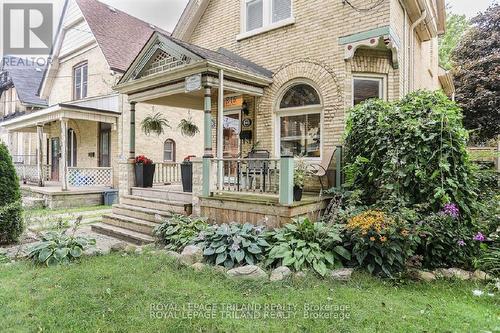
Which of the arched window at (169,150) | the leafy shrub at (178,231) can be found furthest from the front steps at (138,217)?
the arched window at (169,150)

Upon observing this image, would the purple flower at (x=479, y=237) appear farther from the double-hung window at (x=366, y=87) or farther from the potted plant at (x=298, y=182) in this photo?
the double-hung window at (x=366, y=87)

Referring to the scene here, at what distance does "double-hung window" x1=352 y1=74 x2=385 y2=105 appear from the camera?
7324 mm

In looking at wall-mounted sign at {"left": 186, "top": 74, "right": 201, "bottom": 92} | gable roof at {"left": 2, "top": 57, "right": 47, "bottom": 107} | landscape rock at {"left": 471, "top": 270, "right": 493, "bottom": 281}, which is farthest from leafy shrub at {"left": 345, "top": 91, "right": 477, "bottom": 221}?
gable roof at {"left": 2, "top": 57, "right": 47, "bottom": 107}

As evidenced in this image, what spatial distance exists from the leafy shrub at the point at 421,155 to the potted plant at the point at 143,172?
17.5 feet

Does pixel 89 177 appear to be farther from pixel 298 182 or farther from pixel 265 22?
pixel 298 182

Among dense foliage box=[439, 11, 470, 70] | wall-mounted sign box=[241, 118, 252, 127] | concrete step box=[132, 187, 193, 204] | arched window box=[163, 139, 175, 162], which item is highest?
dense foliage box=[439, 11, 470, 70]

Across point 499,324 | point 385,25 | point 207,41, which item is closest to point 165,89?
point 207,41

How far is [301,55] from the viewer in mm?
7906

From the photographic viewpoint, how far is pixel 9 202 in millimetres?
6289

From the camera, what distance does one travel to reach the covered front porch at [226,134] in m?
5.79

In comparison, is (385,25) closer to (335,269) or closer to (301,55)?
(301,55)

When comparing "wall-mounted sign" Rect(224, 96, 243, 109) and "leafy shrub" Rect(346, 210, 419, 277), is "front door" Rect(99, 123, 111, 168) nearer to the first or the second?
"wall-mounted sign" Rect(224, 96, 243, 109)

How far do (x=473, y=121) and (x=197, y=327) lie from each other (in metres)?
18.0

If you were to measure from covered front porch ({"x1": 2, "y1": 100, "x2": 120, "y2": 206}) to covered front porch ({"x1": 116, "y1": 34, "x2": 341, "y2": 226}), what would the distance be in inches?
185
